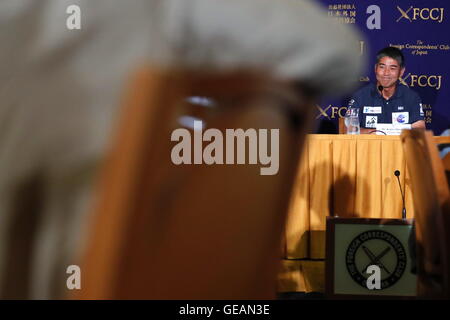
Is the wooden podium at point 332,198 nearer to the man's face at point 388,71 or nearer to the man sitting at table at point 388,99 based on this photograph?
the man sitting at table at point 388,99

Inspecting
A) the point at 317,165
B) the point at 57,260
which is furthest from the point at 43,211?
the point at 317,165

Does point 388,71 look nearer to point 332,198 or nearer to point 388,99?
point 388,99

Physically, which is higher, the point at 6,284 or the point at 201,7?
the point at 201,7

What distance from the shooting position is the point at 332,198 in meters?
2.72

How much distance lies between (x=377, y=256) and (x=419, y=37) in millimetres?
3469

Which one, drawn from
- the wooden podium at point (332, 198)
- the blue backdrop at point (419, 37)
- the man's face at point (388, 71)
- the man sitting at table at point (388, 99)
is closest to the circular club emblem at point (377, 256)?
the wooden podium at point (332, 198)

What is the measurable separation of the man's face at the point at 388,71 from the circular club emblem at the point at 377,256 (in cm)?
216

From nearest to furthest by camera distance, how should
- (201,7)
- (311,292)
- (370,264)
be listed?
(201,7) → (370,264) → (311,292)

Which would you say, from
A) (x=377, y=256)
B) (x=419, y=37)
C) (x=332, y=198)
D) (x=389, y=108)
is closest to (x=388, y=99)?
(x=389, y=108)

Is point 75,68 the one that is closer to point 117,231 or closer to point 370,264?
point 117,231

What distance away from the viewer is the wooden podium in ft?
8.89

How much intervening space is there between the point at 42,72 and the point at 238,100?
4.6 inches

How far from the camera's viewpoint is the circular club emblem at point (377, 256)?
229cm

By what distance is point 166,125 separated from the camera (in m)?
0.32
